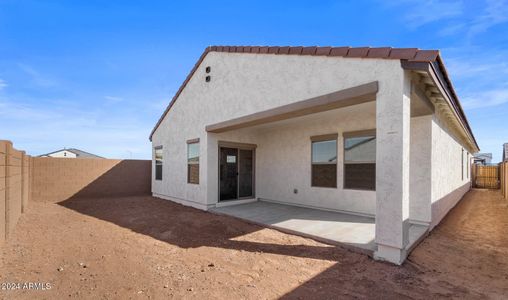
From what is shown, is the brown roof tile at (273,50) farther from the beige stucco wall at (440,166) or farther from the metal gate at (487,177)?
the metal gate at (487,177)

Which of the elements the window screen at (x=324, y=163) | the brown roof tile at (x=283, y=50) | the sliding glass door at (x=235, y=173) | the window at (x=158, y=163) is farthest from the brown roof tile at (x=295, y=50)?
the window at (x=158, y=163)

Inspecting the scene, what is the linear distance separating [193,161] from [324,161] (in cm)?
514

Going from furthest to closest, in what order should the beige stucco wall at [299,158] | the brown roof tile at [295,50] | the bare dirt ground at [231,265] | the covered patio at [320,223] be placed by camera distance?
the beige stucco wall at [299,158] → the brown roof tile at [295,50] → the covered patio at [320,223] → the bare dirt ground at [231,265]

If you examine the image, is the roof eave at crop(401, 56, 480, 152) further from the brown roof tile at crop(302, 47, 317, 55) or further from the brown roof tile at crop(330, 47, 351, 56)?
the brown roof tile at crop(302, 47, 317, 55)

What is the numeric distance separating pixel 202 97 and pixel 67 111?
588 inches

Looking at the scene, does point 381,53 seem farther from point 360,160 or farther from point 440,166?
point 440,166

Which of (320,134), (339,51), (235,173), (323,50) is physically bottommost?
(235,173)

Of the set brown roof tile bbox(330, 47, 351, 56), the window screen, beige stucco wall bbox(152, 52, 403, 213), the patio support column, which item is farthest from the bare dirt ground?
brown roof tile bbox(330, 47, 351, 56)

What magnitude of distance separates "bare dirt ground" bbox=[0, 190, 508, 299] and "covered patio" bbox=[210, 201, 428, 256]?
9.6 inches

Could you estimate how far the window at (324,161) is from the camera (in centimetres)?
805

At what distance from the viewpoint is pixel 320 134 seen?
8.41 m

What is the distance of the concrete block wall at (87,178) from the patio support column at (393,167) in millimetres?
13458

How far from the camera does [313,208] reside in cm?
854

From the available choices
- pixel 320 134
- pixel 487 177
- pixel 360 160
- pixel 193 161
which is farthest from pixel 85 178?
pixel 487 177
